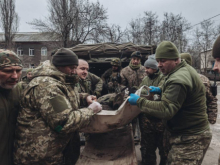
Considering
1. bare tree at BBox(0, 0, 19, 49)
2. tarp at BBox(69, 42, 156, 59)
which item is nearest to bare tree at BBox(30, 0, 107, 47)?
bare tree at BBox(0, 0, 19, 49)

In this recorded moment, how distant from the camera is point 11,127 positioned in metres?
2.07

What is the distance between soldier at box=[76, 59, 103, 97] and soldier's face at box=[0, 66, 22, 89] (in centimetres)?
218

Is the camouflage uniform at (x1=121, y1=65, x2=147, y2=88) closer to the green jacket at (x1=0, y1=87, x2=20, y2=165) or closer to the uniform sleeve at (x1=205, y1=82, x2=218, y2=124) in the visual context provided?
the uniform sleeve at (x1=205, y1=82, x2=218, y2=124)

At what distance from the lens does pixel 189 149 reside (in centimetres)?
224

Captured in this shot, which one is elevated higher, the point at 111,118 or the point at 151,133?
the point at 111,118

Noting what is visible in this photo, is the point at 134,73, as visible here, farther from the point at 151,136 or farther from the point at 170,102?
the point at 170,102

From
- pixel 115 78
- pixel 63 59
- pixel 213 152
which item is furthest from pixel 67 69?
pixel 213 152

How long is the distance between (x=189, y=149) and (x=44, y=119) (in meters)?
1.55

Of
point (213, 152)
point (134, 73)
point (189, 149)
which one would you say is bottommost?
point (213, 152)

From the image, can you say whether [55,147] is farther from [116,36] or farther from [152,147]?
[116,36]

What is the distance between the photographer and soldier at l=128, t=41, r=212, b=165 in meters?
2.12

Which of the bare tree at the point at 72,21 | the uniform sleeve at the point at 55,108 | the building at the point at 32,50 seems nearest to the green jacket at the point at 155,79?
the uniform sleeve at the point at 55,108

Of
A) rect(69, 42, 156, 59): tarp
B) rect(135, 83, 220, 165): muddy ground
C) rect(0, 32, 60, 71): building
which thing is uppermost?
rect(0, 32, 60, 71): building

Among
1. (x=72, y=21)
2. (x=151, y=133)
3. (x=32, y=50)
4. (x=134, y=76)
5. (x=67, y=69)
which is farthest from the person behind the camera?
(x=32, y=50)
